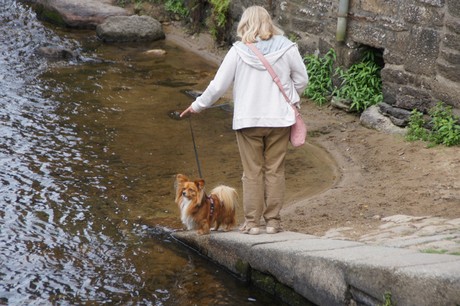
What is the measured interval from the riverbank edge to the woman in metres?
0.50

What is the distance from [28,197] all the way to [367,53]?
5.17 metres

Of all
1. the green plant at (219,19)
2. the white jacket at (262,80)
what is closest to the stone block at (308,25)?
the green plant at (219,19)

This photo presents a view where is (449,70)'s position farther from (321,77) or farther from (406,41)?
(321,77)

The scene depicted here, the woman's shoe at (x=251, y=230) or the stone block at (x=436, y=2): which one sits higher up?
the stone block at (x=436, y=2)

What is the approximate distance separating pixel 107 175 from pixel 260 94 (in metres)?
3.23

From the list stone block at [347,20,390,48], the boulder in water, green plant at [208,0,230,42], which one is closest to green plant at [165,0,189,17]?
the boulder in water

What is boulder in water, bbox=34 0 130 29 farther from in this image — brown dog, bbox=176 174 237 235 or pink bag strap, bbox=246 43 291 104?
pink bag strap, bbox=246 43 291 104

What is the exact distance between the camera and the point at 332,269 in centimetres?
557

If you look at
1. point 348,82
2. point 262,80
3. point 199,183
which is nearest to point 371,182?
point 199,183

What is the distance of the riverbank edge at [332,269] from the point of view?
15.9 ft

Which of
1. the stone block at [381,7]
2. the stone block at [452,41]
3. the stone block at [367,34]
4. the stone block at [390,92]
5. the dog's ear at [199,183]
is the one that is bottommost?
the dog's ear at [199,183]

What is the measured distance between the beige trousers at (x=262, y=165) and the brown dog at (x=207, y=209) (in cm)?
35

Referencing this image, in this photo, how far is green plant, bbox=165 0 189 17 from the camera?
16736 mm

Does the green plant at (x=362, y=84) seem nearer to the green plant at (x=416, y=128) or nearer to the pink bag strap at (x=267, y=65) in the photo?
the green plant at (x=416, y=128)
